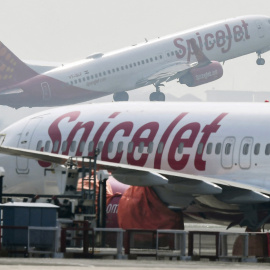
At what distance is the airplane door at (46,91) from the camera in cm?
16988

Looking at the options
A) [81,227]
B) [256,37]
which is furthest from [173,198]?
[256,37]

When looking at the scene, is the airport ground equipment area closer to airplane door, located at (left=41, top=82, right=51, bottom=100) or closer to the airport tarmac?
the airport tarmac

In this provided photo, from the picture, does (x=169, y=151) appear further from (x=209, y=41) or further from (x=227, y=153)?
(x=209, y=41)

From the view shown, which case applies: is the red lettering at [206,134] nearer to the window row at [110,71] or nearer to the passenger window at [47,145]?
the passenger window at [47,145]

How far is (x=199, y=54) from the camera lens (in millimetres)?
154375

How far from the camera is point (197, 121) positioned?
45.0 meters

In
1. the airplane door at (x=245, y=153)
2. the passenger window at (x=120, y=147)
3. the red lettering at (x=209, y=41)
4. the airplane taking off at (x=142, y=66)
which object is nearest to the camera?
the airplane door at (x=245, y=153)

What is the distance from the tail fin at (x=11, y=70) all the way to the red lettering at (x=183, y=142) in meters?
125

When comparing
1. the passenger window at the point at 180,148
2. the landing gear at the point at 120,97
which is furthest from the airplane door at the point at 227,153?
the landing gear at the point at 120,97

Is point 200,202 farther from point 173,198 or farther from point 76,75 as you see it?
point 76,75

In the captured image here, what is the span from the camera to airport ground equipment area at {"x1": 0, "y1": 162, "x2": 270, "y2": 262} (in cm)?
3706

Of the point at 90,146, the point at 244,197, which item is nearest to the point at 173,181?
the point at 244,197

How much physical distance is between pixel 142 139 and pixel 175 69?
120 meters

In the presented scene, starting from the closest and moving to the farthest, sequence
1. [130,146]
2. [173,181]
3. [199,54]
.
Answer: [173,181] → [130,146] → [199,54]
